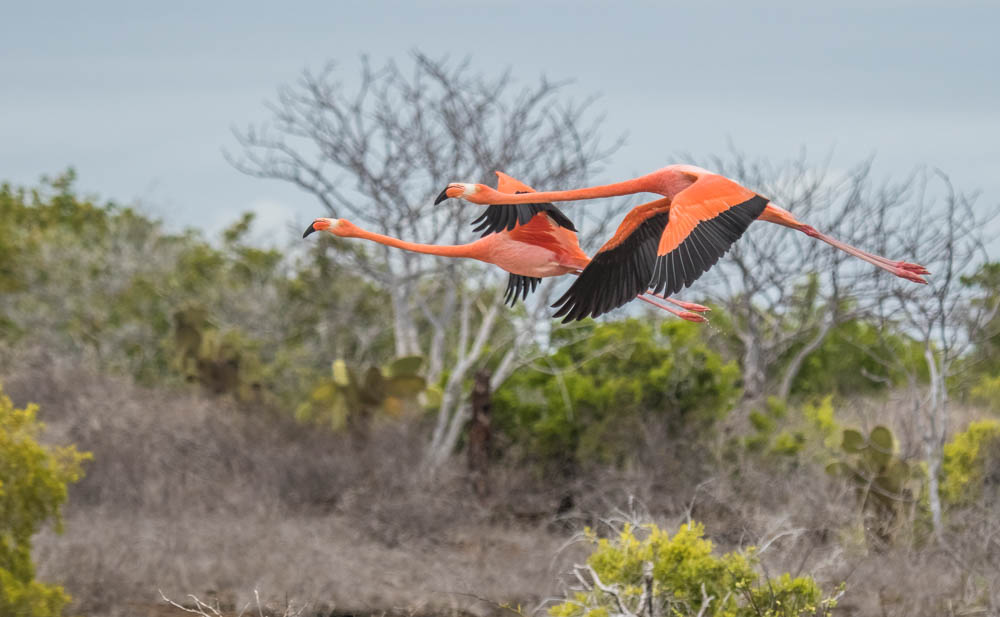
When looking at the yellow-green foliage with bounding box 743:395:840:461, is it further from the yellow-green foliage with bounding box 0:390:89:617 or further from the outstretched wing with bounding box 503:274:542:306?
the outstretched wing with bounding box 503:274:542:306

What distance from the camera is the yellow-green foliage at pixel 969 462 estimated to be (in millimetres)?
10422

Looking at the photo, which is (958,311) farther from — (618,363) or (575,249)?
(575,249)

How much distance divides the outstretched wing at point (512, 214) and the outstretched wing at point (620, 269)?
0.41ft

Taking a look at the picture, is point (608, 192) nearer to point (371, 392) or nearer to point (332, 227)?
point (332, 227)

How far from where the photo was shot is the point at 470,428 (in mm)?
12203

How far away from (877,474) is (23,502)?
22.1ft

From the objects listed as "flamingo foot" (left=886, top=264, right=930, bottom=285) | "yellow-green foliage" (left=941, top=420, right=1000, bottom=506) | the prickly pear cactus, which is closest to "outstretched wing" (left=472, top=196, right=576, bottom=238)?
"flamingo foot" (left=886, top=264, right=930, bottom=285)

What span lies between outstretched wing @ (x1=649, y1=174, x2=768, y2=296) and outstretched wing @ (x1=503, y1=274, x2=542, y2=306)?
2.29 feet

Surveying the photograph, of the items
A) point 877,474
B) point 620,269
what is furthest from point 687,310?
point 877,474

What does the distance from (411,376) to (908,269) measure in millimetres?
9608

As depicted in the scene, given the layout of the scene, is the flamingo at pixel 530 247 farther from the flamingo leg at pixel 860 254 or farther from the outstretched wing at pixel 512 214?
the flamingo leg at pixel 860 254

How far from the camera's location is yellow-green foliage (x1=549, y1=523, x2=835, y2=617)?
5.77m

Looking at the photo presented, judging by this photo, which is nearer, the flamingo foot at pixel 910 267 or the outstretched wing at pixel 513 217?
the flamingo foot at pixel 910 267

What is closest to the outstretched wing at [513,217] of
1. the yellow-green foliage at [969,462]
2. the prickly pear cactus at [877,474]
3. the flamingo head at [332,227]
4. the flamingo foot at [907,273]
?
the flamingo head at [332,227]
